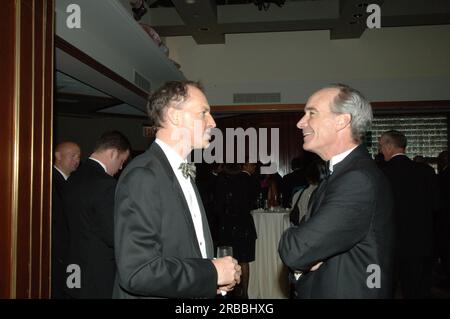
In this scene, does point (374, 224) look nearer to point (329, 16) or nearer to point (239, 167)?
point (239, 167)

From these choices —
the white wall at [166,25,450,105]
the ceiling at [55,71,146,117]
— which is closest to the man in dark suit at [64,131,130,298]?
the ceiling at [55,71,146,117]

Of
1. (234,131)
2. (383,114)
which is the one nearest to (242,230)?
(234,131)

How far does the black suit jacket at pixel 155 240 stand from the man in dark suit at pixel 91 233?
105cm

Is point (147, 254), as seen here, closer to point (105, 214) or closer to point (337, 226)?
point (337, 226)

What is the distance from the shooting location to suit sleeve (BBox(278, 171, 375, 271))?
1242mm

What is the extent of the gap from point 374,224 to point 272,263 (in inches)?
116

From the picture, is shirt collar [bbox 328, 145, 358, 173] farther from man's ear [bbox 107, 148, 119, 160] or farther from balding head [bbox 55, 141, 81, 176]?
balding head [bbox 55, 141, 81, 176]

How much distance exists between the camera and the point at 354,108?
149 centimetres

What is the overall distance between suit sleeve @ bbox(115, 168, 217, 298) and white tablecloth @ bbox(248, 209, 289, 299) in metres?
3.04

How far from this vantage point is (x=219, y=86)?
632 centimetres

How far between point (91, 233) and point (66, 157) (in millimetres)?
1017

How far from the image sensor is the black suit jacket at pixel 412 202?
3330 millimetres

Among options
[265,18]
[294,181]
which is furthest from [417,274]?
[265,18]

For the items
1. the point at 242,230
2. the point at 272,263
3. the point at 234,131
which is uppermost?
the point at 234,131
